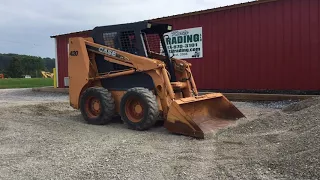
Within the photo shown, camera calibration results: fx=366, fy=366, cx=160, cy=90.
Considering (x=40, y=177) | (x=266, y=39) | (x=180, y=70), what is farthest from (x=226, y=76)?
(x=40, y=177)

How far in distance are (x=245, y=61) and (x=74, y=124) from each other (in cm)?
691

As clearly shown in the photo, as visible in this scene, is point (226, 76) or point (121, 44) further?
point (226, 76)

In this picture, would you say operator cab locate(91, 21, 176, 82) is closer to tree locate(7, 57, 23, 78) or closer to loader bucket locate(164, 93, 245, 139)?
loader bucket locate(164, 93, 245, 139)

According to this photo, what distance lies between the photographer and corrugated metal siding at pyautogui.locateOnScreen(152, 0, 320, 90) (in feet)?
37.6

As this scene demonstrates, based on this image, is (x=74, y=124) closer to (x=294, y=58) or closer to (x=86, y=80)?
(x=86, y=80)

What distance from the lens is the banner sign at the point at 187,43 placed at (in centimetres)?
1418

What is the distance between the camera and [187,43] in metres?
14.6

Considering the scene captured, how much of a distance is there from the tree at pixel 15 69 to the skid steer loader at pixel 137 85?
253 feet

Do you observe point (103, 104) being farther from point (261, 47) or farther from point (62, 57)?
point (62, 57)

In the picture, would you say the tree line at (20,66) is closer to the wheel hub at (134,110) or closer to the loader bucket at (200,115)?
the wheel hub at (134,110)

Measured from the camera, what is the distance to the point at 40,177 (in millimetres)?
4578

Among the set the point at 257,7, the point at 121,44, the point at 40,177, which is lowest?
the point at 40,177

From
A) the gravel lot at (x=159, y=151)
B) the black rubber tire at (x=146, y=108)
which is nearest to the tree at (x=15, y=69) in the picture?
the gravel lot at (x=159, y=151)

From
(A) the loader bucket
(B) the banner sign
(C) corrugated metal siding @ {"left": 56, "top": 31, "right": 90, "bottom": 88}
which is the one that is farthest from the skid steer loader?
(C) corrugated metal siding @ {"left": 56, "top": 31, "right": 90, "bottom": 88}
